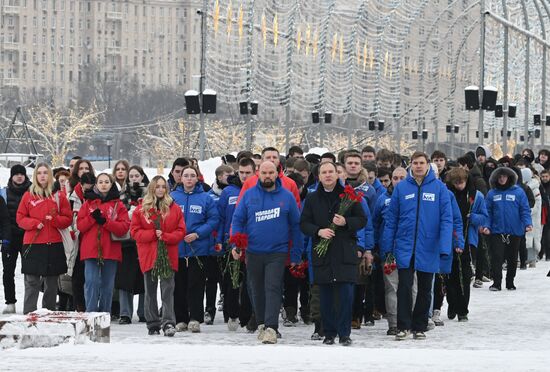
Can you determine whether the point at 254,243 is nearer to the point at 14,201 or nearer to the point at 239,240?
the point at 239,240

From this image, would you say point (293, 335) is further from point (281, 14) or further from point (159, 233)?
point (281, 14)

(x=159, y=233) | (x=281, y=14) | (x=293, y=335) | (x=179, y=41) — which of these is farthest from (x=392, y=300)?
(x=179, y=41)

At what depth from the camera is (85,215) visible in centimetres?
1561

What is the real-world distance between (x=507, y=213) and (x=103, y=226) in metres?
7.80

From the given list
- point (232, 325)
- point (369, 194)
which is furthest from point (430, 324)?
point (232, 325)

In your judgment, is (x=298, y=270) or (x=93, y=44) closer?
(x=298, y=270)

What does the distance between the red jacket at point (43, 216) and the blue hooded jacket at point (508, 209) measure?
7.57m

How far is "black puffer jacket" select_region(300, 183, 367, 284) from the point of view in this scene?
14180mm

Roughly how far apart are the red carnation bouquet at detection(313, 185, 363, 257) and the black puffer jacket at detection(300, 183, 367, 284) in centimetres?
4

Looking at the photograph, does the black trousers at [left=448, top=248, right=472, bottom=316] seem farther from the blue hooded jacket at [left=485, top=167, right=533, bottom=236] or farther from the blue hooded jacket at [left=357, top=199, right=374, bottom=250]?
the blue hooded jacket at [left=485, top=167, right=533, bottom=236]

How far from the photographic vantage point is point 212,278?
16.2 meters

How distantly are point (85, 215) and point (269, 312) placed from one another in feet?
7.72

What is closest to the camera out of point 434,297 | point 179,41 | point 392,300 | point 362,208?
point 362,208

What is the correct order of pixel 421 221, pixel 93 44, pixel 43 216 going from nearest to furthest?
pixel 421 221 < pixel 43 216 < pixel 93 44
